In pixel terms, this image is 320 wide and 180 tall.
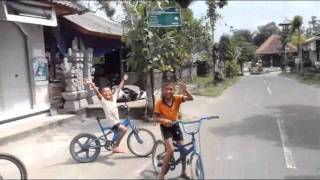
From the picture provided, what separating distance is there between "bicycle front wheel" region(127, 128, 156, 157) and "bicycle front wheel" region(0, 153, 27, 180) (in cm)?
223

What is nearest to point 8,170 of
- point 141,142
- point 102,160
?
point 102,160

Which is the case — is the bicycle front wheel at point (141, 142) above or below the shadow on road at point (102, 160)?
above

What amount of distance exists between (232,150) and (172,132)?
9.81 ft

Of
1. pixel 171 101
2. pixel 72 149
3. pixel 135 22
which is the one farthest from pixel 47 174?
pixel 135 22

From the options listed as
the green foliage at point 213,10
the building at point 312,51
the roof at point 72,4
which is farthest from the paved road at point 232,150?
the building at point 312,51

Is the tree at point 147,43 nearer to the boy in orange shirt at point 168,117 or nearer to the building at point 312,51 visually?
the boy in orange shirt at point 168,117

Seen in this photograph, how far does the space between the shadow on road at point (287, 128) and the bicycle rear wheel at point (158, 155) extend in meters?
3.68

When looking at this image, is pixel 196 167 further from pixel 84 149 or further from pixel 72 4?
pixel 72 4

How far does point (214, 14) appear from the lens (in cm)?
3334

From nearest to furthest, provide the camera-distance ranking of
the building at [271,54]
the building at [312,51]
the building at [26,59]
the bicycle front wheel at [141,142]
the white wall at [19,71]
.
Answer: the bicycle front wheel at [141,142]
the building at [26,59]
the white wall at [19,71]
the building at [312,51]
the building at [271,54]

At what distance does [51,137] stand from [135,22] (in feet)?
15.1

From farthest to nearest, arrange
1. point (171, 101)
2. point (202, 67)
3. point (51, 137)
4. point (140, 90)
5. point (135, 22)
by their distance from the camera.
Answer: point (202, 67)
point (140, 90)
point (135, 22)
point (51, 137)
point (171, 101)

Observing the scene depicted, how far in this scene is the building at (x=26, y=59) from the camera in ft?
43.6

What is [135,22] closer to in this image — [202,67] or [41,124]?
[41,124]
